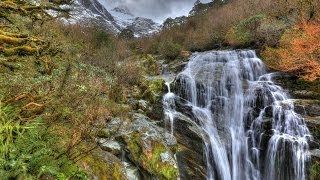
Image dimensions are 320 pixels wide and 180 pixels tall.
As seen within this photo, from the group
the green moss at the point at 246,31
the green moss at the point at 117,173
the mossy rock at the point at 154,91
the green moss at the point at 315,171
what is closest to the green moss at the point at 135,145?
the green moss at the point at 117,173

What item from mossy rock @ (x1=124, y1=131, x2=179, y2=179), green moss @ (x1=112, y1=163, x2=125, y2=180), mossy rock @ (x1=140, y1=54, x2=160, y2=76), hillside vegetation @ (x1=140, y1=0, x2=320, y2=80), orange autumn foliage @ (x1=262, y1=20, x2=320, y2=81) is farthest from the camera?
mossy rock @ (x1=140, y1=54, x2=160, y2=76)

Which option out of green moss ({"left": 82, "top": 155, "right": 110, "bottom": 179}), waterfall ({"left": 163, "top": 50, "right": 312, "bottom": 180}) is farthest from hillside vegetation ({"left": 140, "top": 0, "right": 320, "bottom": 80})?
green moss ({"left": 82, "top": 155, "right": 110, "bottom": 179})

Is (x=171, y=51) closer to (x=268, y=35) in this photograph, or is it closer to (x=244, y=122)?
(x=268, y=35)

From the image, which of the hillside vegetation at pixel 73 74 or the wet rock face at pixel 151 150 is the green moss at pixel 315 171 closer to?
the wet rock face at pixel 151 150

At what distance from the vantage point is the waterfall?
1133 cm

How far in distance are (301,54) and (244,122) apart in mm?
5161

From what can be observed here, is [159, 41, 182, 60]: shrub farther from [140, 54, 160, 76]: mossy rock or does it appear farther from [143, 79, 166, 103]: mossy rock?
[143, 79, 166, 103]: mossy rock

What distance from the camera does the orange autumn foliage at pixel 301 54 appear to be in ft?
47.7

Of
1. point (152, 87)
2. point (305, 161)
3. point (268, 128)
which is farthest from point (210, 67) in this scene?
point (305, 161)

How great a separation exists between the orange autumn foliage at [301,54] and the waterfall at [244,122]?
3.37 feet

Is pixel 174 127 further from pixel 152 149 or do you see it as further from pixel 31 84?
pixel 31 84

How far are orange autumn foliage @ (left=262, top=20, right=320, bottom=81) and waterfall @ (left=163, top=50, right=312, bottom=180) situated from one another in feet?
3.37

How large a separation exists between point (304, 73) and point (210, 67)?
5404mm

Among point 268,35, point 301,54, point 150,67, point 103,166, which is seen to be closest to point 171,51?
point 150,67
